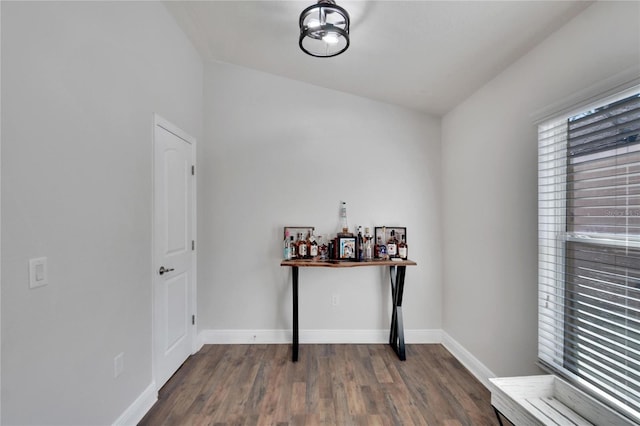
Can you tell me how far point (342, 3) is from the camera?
5.88 feet

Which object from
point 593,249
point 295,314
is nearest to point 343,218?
point 295,314

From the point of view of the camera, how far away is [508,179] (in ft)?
6.59

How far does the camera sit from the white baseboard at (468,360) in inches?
87.4

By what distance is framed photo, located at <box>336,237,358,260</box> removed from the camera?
2799mm

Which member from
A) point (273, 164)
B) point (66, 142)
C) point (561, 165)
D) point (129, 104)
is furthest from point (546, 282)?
point (129, 104)

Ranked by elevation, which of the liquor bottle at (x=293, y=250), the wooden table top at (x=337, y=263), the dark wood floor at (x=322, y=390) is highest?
the liquor bottle at (x=293, y=250)

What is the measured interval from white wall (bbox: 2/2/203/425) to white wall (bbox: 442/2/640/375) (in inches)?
101

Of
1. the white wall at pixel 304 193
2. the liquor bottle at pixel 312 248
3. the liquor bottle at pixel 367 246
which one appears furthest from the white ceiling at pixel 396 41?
the liquor bottle at pixel 312 248

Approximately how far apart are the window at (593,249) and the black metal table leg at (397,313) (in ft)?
3.78

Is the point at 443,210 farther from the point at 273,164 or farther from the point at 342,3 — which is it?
the point at 342,3

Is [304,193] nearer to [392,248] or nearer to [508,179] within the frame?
[392,248]

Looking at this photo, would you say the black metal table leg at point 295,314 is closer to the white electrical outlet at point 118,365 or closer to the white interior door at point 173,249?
the white interior door at point 173,249

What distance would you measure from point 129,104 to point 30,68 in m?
0.64

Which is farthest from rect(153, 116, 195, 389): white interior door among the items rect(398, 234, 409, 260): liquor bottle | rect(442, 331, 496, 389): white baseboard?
rect(442, 331, 496, 389): white baseboard
